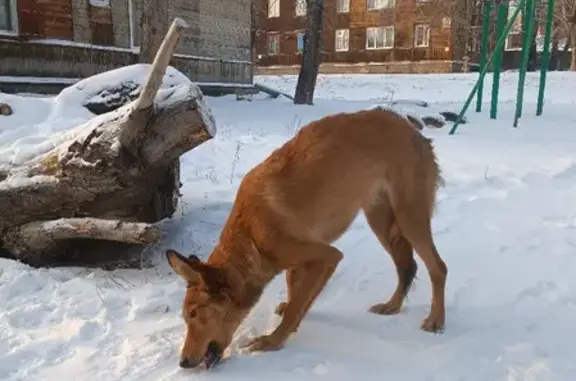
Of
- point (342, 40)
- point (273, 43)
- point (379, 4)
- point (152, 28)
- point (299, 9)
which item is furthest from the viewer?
point (273, 43)

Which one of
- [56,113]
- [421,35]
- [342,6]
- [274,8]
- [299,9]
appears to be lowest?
[56,113]

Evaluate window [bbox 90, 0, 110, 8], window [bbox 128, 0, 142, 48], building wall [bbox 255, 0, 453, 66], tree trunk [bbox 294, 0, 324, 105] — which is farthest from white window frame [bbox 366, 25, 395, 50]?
window [bbox 90, 0, 110, 8]

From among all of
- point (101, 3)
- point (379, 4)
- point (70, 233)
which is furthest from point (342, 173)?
point (379, 4)

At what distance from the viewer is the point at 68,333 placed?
146 inches

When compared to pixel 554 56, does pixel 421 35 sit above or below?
above

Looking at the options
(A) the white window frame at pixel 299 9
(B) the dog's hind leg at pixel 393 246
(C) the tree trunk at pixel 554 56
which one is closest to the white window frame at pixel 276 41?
(A) the white window frame at pixel 299 9

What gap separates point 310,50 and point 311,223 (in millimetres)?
13940

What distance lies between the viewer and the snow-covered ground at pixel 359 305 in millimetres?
3277

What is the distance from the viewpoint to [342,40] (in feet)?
142

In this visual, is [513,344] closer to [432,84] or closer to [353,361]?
[353,361]

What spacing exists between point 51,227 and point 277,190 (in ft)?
6.95

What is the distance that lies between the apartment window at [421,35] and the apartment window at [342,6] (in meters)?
5.84

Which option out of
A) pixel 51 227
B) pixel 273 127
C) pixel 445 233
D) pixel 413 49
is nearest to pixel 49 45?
pixel 273 127

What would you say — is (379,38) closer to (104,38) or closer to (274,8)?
(274,8)
